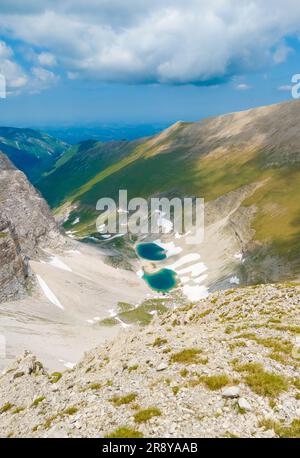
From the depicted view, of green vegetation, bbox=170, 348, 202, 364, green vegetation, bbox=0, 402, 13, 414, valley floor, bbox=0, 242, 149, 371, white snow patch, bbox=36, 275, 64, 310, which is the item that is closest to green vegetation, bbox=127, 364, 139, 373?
green vegetation, bbox=170, 348, 202, 364

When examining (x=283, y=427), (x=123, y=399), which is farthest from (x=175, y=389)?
(x=283, y=427)

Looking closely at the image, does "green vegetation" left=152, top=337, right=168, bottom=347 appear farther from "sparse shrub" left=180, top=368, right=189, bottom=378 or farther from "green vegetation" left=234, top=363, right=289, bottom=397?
"green vegetation" left=234, top=363, right=289, bottom=397

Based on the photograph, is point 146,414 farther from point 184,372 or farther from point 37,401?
point 37,401

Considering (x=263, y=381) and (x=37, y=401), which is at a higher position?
(x=263, y=381)

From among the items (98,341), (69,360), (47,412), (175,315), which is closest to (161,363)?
(47,412)
